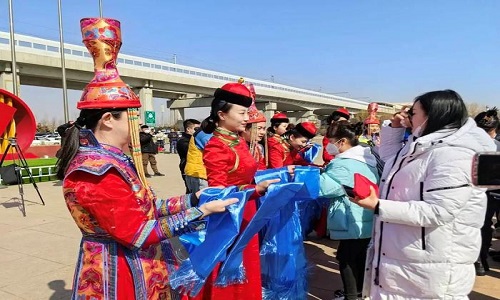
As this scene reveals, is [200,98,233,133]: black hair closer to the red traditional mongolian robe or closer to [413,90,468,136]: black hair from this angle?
the red traditional mongolian robe

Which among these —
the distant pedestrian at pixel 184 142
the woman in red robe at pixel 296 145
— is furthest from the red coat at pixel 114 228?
the distant pedestrian at pixel 184 142

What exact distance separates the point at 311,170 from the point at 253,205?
0.53 meters

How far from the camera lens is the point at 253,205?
270 cm

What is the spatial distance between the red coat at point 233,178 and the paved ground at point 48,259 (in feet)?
4.04

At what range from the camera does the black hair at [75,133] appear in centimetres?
166

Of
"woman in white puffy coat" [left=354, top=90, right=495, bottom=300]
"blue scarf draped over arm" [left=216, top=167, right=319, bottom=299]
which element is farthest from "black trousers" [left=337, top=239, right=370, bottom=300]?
"woman in white puffy coat" [left=354, top=90, right=495, bottom=300]

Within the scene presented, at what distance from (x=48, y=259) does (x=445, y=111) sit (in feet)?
14.6

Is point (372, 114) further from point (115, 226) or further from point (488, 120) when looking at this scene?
point (115, 226)

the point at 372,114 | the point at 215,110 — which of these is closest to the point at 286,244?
the point at 215,110

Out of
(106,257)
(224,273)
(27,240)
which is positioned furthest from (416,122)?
(27,240)

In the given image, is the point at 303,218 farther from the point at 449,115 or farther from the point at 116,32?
the point at 116,32

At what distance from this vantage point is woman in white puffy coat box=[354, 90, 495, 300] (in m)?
1.81

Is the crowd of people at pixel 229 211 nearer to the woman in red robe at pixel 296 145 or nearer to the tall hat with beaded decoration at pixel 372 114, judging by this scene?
the woman in red robe at pixel 296 145

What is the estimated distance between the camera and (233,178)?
269cm
